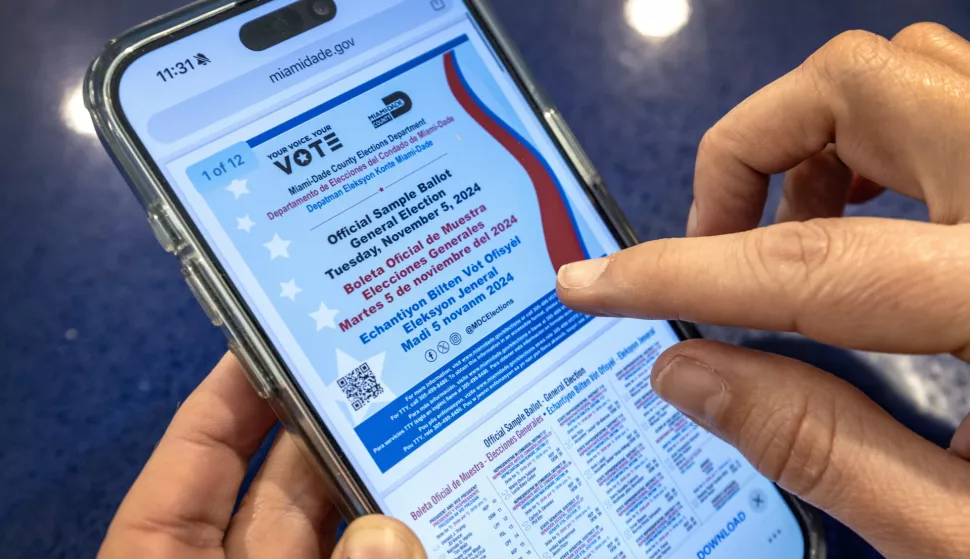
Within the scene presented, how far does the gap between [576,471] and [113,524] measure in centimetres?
27

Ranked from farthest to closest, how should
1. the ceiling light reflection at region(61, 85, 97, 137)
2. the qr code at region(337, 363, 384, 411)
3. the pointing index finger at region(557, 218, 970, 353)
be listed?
the ceiling light reflection at region(61, 85, 97, 137)
the qr code at region(337, 363, 384, 411)
the pointing index finger at region(557, 218, 970, 353)

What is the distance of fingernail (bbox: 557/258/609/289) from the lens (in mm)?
309

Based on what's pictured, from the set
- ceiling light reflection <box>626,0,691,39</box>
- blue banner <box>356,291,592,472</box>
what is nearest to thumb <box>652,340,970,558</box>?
blue banner <box>356,291,592,472</box>

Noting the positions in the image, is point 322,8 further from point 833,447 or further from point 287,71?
point 833,447

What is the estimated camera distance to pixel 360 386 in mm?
354

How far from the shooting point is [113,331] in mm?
461

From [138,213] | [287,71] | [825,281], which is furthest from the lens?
[138,213]

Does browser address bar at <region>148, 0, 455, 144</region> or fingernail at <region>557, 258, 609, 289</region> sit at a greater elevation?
browser address bar at <region>148, 0, 455, 144</region>

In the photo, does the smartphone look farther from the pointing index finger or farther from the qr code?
the pointing index finger

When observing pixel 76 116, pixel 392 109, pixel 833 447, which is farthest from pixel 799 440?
pixel 76 116

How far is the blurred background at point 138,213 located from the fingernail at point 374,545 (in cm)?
21

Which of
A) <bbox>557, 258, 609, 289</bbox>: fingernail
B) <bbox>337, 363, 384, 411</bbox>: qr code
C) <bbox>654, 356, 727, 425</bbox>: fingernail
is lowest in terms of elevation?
<bbox>654, 356, 727, 425</bbox>: fingernail

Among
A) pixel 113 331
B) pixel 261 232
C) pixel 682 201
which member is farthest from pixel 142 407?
pixel 682 201

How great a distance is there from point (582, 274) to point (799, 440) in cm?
12
